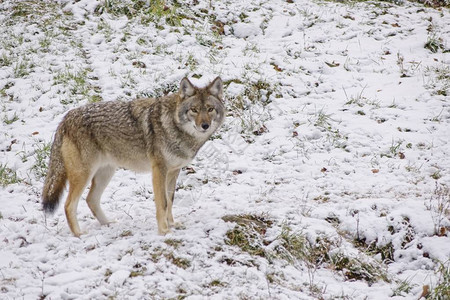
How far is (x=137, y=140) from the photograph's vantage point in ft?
15.9

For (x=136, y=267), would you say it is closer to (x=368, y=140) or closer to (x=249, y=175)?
(x=249, y=175)

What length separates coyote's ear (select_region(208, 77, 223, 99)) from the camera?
4.82 meters

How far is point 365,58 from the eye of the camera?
30.3 ft

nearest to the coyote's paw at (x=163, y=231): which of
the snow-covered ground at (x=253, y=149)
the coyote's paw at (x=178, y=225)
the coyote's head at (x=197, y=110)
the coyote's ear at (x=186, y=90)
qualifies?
the snow-covered ground at (x=253, y=149)

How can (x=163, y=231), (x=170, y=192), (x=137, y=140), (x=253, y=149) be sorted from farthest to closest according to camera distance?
1. (x=253, y=149)
2. (x=170, y=192)
3. (x=137, y=140)
4. (x=163, y=231)

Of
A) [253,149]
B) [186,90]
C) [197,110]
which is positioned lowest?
[253,149]

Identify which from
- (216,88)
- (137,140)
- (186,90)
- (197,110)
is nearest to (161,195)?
(137,140)

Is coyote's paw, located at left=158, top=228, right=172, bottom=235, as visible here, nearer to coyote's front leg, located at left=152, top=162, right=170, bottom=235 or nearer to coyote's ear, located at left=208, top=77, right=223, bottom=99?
coyote's front leg, located at left=152, top=162, right=170, bottom=235

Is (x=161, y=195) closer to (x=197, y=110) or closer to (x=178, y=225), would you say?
(x=178, y=225)

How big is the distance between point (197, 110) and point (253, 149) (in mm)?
2445

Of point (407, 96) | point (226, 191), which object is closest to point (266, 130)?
point (226, 191)

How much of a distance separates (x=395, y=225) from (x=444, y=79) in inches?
192

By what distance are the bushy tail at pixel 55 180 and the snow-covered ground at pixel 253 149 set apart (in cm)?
33

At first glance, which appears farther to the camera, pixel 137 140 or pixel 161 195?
pixel 137 140
